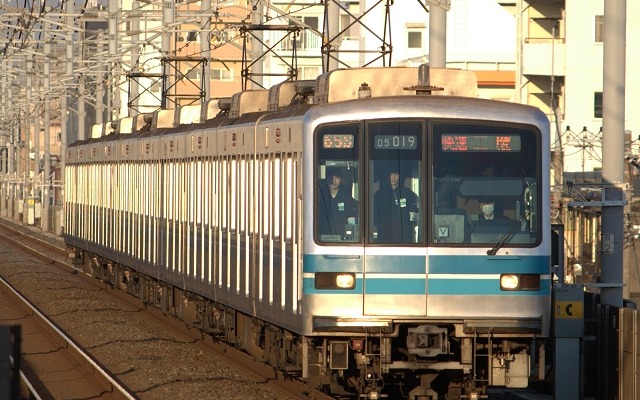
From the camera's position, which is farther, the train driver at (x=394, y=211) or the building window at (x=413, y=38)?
the building window at (x=413, y=38)

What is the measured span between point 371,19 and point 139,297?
43.8 m

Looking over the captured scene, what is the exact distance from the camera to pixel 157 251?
21344mm

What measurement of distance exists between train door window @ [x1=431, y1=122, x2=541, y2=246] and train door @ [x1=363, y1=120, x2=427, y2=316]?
151 mm

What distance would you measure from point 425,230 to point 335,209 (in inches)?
28.1

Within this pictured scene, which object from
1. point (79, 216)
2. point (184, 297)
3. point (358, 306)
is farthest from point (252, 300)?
point (79, 216)

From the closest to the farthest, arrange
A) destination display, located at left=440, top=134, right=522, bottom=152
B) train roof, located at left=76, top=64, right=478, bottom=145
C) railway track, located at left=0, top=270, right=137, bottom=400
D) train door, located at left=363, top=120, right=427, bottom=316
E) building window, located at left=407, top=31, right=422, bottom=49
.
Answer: train door, located at left=363, top=120, right=427, bottom=316 < destination display, located at left=440, top=134, right=522, bottom=152 < train roof, located at left=76, top=64, right=478, bottom=145 < railway track, located at left=0, top=270, right=137, bottom=400 < building window, located at left=407, top=31, right=422, bottom=49

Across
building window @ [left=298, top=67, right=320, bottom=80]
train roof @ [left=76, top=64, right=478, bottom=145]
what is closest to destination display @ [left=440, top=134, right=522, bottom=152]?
train roof @ [left=76, top=64, right=478, bottom=145]

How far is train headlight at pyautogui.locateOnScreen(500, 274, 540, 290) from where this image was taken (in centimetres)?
1161

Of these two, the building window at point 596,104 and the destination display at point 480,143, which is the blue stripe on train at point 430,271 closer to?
the destination display at point 480,143

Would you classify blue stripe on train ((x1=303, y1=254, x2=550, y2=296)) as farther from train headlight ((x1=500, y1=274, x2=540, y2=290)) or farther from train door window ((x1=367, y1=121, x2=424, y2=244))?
train door window ((x1=367, y1=121, x2=424, y2=244))

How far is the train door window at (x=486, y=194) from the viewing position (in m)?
11.6

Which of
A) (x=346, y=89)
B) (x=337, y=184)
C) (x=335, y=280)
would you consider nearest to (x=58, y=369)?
(x=346, y=89)

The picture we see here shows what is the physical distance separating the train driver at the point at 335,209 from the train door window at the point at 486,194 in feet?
2.11

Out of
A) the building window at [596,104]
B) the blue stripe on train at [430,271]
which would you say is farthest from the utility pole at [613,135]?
the building window at [596,104]
